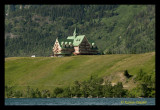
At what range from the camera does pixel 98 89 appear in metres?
134

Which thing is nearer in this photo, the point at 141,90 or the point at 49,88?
the point at 141,90

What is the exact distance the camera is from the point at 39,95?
14288 centimetres

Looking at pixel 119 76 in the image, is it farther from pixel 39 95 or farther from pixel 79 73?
pixel 39 95

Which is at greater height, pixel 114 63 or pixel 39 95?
pixel 114 63
